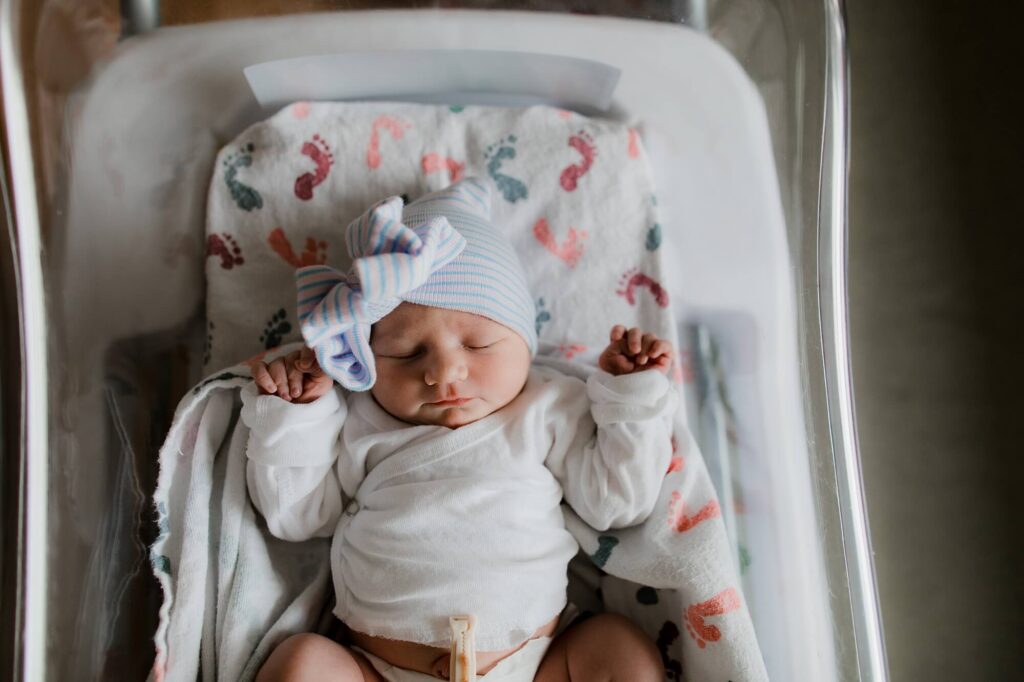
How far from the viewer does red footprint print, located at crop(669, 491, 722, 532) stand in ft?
3.13

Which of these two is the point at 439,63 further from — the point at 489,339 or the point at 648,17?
the point at 489,339

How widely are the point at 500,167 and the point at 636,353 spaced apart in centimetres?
36

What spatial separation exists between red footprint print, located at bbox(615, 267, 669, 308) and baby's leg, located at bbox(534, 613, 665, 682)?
16.0 inches

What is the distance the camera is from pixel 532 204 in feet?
3.72

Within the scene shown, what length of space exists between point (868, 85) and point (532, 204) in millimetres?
767

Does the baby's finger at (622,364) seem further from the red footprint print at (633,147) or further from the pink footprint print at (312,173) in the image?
the pink footprint print at (312,173)

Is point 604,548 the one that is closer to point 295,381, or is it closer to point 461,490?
point 461,490

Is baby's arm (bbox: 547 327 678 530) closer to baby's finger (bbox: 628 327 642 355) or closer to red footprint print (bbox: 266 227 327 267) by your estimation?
baby's finger (bbox: 628 327 642 355)

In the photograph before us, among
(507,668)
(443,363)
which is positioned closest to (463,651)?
(507,668)

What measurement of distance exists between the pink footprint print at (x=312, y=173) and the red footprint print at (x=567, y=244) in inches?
11.7

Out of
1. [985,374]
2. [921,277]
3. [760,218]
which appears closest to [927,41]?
[921,277]

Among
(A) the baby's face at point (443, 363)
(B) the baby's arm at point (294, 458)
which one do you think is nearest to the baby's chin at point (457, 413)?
(A) the baby's face at point (443, 363)

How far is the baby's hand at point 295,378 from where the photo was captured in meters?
0.92

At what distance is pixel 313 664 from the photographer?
0.87 m
